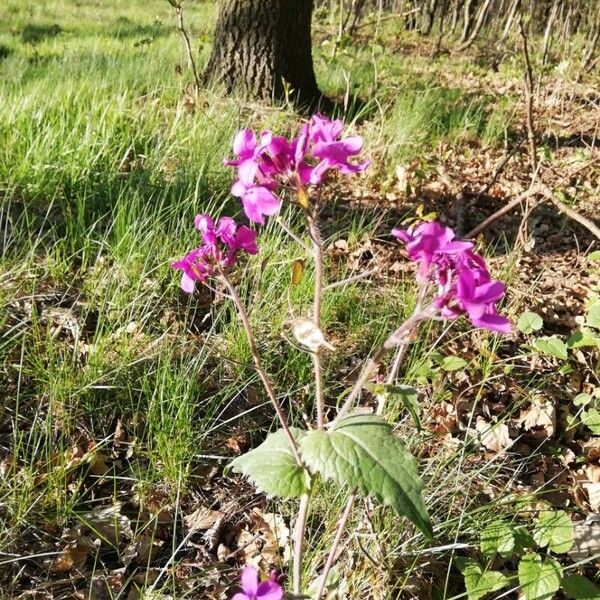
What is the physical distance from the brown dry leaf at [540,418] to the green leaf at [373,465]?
121 centimetres

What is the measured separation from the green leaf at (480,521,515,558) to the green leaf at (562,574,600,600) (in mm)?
141

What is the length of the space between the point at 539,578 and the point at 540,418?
768 millimetres

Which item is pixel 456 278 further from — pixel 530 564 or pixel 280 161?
pixel 530 564

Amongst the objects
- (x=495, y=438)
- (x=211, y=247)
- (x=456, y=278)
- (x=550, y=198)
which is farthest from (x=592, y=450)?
(x=211, y=247)

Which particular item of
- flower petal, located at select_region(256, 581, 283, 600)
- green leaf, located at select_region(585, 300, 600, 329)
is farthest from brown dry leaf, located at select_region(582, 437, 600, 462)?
flower petal, located at select_region(256, 581, 283, 600)

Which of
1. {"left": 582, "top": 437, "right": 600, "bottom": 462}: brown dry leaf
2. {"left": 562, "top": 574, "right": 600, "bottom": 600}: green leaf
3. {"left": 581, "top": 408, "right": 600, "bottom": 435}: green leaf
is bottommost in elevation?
{"left": 582, "top": 437, "right": 600, "bottom": 462}: brown dry leaf

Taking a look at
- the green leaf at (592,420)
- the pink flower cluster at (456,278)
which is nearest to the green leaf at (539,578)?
the green leaf at (592,420)

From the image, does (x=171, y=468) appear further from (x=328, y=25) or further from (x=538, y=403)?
(x=328, y=25)

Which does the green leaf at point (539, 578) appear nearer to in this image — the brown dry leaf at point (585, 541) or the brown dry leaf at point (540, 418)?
the brown dry leaf at point (585, 541)

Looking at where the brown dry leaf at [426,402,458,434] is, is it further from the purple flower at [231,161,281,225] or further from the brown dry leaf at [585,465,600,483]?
the purple flower at [231,161,281,225]

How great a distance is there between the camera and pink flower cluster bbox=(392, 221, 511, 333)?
0.98 metres

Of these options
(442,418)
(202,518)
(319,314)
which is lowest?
(202,518)

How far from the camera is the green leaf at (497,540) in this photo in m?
1.52

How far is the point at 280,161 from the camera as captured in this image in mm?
1094
